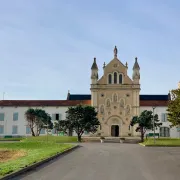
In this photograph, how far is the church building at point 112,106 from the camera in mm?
76688

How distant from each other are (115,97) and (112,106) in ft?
6.87

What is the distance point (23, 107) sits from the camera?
259 feet

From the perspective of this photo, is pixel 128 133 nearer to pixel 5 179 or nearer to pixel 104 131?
pixel 104 131

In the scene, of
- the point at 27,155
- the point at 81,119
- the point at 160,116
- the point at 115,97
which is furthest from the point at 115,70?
the point at 27,155

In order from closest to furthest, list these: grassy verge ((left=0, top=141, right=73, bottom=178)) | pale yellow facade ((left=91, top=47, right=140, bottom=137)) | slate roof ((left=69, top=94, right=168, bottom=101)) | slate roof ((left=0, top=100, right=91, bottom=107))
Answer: grassy verge ((left=0, top=141, right=73, bottom=178)), pale yellow facade ((left=91, top=47, right=140, bottom=137)), slate roof ((left=0, top=100, right=91, bottom=107)), slate roof ((left=69, top=94, right=168, bottom=101))

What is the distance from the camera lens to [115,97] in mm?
77562

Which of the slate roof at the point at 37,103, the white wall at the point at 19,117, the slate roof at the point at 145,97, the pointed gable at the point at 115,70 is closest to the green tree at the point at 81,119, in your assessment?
the pointed gable at the point at 115,70

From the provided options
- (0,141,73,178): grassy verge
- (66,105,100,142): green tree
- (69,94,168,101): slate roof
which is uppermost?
(69,94,168,101): slate roof

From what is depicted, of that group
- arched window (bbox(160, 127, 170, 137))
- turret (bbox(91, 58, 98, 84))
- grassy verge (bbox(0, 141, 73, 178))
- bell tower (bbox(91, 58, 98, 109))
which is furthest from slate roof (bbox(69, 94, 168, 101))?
grassy verge (bbox(0, 141, 73, 178))

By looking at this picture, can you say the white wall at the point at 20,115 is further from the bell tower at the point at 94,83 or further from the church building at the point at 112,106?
the bell tower at the point at 94,83

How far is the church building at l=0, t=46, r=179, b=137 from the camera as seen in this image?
7669 cm

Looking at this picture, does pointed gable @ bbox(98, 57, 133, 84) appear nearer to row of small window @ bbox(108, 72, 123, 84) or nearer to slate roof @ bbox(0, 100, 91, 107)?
row of small window @ bbox(108, 72, 123, 84)

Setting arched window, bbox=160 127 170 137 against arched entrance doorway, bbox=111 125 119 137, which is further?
arched entrance doorway, bbox=111 125 119 137

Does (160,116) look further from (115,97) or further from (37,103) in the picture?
(37,103)
